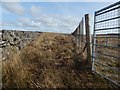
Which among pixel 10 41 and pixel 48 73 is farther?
pixel 10 41

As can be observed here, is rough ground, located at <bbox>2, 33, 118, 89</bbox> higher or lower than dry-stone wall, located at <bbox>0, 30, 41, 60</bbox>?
lower

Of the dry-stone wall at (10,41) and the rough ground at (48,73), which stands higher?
the dry-stone wall at (10,41)

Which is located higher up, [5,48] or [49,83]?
[5,48]

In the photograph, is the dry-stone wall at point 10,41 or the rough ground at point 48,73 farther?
the dry-stone wall at point 10,41

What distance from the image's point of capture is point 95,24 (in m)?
6.87

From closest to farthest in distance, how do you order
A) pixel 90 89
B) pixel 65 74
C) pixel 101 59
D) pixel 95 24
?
pixel 90 89 < pixel 65 74 < pixel 95 24 < pixel 101 59

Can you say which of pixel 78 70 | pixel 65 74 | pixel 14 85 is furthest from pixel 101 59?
pixel 14 85

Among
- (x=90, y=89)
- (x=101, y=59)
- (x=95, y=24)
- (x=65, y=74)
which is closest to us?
(x=90, y=89)

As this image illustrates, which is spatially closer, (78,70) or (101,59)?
(78,70)

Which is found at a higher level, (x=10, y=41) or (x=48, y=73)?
(x=10, y=41)

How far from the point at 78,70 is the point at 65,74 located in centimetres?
54

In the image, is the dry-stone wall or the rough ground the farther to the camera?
the dry-stone wall

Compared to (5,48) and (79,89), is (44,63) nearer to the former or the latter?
(5,48)

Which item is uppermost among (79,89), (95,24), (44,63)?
(95,24)
